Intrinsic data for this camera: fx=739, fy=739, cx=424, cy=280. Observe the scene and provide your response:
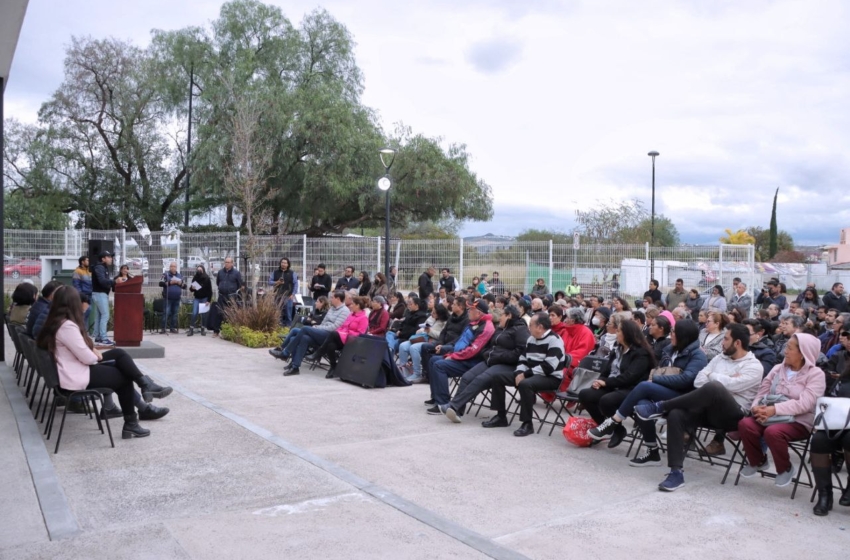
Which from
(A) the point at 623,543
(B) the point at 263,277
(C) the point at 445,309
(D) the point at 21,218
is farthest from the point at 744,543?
(D) the point at 21,218

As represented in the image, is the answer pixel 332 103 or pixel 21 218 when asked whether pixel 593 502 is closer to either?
pixel 332 103

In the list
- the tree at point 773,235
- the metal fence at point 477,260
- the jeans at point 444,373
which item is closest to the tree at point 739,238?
the tree at point 773,235

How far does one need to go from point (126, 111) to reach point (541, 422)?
28857 mm

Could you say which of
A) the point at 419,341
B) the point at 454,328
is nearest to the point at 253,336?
the point at 419,341

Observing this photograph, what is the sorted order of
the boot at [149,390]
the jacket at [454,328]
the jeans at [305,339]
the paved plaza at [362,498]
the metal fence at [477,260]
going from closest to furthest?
the paved plaza at [362,498], the boot at [149,390], the jacket at [454,328], the jeans at [305,339], the metal fence at [477,260]

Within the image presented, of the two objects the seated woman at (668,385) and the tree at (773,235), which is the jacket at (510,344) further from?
the tree at (773,235)

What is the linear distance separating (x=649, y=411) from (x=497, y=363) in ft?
7.46

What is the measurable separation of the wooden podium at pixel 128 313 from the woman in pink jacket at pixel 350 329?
372 cm

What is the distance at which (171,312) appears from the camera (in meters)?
17.9

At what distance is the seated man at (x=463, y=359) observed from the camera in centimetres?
912

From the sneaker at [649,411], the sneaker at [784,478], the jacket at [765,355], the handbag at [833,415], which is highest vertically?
the jacket at [765,355]

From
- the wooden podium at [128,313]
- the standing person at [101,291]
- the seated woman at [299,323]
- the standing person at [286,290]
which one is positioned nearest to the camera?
the seated woman at [299,323]

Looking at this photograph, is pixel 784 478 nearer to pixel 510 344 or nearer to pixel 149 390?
pixel 510 344

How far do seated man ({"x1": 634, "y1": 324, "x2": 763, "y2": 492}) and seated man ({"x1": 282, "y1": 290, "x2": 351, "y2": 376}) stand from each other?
20.5ft
